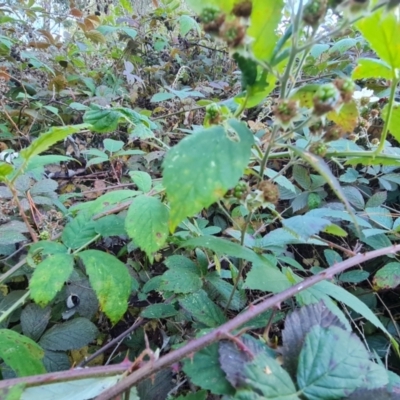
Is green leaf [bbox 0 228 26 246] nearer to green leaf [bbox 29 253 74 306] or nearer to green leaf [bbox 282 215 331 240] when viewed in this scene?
green leaf [bbox 29 253 74 306]

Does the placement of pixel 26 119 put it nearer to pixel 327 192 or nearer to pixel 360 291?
pixel 327 192

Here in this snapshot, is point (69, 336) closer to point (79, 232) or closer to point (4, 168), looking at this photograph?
point (79, 232)

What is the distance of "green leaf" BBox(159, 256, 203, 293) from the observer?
70 centimetres

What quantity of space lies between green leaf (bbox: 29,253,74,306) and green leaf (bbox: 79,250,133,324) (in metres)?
0.04

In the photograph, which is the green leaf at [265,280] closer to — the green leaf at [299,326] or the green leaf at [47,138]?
the green leaf at [299,326]

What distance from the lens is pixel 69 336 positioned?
0.76 meters

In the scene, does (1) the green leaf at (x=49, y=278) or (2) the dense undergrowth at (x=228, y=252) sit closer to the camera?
(2) the dense undergrowth at (x=228, y=252)

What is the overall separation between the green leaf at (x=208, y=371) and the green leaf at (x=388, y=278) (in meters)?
0.56

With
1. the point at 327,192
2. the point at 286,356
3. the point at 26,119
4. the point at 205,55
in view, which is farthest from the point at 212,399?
the point at 205,55

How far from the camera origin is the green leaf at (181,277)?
2.28 ft

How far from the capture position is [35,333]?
0.77m

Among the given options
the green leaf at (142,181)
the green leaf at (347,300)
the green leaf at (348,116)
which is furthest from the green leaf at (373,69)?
the green leaf at (142,181)

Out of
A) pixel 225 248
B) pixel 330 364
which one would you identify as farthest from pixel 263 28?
pixel 330 364

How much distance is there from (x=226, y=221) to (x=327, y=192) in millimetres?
374
